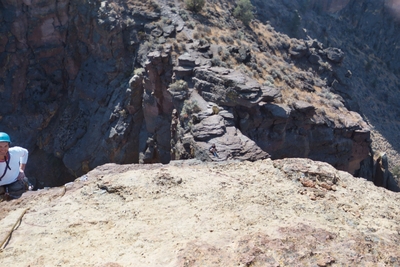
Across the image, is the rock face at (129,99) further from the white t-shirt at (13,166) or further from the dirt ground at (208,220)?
the white t-shirt at (13,166)

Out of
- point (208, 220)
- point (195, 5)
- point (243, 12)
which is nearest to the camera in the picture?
point (208, 220)

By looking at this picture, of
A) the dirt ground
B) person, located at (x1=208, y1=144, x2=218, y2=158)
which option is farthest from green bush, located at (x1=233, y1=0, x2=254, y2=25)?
the dirt ground

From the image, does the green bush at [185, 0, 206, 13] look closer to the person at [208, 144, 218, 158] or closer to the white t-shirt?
the person at [208, 144, 218, 158]

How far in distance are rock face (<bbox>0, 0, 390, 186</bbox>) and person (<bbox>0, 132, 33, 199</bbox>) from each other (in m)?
7.16

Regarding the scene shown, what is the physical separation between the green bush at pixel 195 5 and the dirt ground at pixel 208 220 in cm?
1867

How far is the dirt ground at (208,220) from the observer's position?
16.6 ft

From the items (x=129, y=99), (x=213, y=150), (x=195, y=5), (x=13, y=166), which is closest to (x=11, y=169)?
(x=13, y=166)

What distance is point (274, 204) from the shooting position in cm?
643

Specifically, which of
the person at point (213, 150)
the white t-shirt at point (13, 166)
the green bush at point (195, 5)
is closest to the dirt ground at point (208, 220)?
the white t-shirt at point (13, 166)

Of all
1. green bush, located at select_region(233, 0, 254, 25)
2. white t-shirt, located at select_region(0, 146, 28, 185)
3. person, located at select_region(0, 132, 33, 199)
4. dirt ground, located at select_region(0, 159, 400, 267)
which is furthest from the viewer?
green bush, located at select_region(233, 0, 254, 25)

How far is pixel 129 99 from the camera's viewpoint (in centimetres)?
2173

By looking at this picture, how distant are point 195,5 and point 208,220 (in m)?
20.9

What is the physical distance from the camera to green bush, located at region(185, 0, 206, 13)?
24.3 m

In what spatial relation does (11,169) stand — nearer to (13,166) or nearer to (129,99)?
(13,166)
